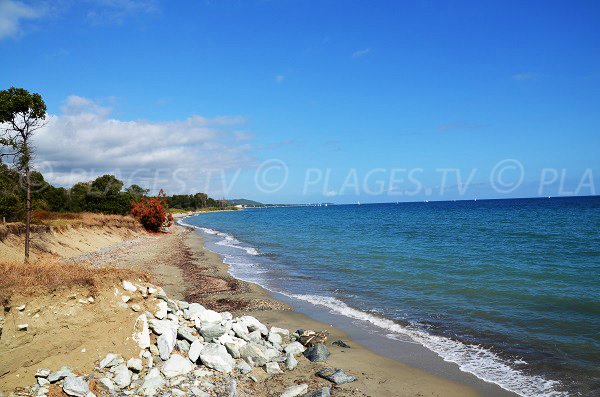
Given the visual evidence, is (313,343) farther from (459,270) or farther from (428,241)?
(428,241)

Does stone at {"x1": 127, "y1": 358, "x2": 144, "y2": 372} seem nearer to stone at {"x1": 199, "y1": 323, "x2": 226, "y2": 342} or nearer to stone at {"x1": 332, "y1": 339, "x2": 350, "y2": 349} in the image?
stone at {"x1": 199, "y1": 323, "x2": 226, "y2": 342}

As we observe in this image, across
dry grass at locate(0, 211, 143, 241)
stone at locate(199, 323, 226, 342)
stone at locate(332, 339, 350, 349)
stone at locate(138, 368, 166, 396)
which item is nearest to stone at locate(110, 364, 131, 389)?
stone at locate(138, 368, 166, 396)

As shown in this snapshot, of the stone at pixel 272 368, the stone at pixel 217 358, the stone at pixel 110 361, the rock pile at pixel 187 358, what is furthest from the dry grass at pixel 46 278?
the stone at pixel 272 368

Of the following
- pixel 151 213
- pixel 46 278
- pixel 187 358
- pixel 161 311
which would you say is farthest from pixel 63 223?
pixel 187 358

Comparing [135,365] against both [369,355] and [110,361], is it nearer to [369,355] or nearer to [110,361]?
[110,361]

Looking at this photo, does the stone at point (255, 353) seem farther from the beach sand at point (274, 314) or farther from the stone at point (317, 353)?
the stone at point (317, 353)

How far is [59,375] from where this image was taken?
7191 millimetres

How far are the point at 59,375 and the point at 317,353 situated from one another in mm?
5629

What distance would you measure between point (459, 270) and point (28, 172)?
2142 centimetres

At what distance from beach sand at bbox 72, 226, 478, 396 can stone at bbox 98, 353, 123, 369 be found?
3.02 metres

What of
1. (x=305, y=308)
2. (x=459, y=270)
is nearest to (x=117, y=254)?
(x=305, y=308)

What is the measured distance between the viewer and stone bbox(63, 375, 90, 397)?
22.7ft

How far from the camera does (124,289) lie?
967 centimetres

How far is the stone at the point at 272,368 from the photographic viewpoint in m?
8.94
